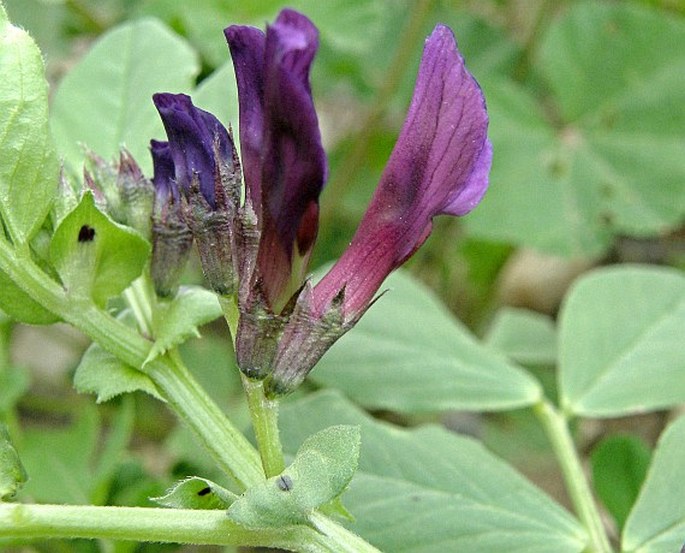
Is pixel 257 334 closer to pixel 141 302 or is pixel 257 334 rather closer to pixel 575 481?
pixel 141 302

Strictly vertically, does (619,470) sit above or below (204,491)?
below

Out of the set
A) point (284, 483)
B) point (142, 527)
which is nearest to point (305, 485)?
point (284, 483)

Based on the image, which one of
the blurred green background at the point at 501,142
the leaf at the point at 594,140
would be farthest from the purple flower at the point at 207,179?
the leaf at the point at 594,140

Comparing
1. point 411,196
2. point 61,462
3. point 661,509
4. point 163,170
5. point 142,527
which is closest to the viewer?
point 142,527

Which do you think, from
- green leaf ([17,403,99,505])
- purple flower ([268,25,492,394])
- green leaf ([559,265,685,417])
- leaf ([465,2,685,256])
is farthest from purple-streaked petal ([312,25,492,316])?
leaf ([465,2,685,256])

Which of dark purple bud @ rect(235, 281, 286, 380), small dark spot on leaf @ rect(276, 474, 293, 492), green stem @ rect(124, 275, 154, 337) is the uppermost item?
dark purple bud @ rect(235, 281, 286, 380)

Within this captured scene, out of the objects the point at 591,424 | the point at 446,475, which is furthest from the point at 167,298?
the point at 591,424

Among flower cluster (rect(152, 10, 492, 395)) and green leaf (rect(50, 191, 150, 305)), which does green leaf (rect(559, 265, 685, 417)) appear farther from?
green leaf (rect(50, 191, 150, 305))
